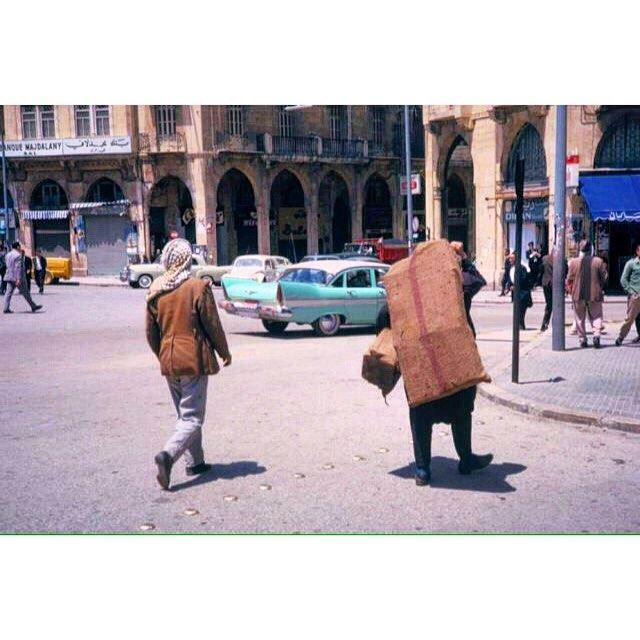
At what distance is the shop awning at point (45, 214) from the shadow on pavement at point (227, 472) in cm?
3540

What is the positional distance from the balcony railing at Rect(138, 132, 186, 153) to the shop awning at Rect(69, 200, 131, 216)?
2986 millimetres

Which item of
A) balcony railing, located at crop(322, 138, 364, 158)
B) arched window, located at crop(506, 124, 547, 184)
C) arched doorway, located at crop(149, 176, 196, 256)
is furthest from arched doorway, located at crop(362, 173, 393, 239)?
arched window, located at crop(506, 124, 547, 184)

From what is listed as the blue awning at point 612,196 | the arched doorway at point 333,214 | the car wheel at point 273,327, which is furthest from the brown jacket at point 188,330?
the arched doorway at point 333,214

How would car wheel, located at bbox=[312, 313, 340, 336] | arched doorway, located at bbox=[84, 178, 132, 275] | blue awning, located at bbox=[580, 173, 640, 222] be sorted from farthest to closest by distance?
arched doorway, located at bbox=[84, 178, 132, 275]
blue awning, located at bbox=[580, 173, 640, 222]
car wheel, located at bbox=[312, 313, 340, 336]

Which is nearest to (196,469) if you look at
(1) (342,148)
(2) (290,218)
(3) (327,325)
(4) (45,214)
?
(3) (327,325)

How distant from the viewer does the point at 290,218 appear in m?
43.2

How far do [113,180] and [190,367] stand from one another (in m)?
35.2

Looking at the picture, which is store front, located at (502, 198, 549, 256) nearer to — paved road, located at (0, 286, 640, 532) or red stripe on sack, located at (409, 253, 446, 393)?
paved road, located at (0, 286, 640, 532)

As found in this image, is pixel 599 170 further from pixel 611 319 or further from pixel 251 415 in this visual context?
pixel 251 415

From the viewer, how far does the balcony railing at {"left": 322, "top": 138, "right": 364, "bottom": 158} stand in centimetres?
4141

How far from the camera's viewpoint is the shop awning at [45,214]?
39.1 meters

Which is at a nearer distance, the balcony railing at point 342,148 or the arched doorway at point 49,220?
the arched doorway at point 49,220

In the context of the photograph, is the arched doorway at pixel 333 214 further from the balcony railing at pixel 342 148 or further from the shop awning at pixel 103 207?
the shop awning at pixel 103 207

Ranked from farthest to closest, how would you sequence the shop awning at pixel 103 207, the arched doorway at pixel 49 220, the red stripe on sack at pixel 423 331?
the arched doorway at pixel 49 220
the shop awning at pixel 103 207
the red stripe on sack at pixel 423 331
